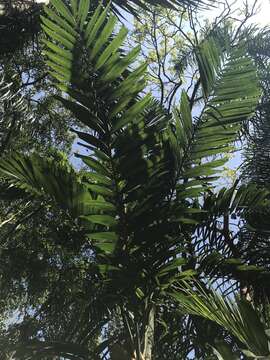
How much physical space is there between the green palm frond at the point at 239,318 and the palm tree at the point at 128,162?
378 mm

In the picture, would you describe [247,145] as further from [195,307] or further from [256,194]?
[195,307]

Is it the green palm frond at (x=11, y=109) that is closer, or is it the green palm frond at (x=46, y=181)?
the green palm frond at (x=46, y=181)

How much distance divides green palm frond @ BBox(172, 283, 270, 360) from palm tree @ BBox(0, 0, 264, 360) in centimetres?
38

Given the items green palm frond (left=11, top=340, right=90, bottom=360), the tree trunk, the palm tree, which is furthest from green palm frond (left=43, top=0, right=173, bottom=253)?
green palm frond (left=11, top=340, right=90, bottom=360)

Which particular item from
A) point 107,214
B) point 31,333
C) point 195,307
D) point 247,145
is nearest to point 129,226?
point 107,214

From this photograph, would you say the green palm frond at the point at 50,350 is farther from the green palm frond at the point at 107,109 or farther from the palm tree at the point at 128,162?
the green palm frond at the point at 107,109

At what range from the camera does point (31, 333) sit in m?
6.36

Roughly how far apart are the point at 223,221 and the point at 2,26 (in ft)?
7.70

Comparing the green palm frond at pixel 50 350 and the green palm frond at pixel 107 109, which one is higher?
the green palm frond at pixel 107 109

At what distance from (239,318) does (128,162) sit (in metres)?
1.03

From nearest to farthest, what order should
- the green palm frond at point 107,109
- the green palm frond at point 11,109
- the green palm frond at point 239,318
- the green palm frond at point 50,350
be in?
the green palm frond at point 239,318 < the green palm frond at point 107,109 < the green palm frond at point 50,350 < the green palm frond at point 11,109

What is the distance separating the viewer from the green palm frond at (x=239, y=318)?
4.87 ft

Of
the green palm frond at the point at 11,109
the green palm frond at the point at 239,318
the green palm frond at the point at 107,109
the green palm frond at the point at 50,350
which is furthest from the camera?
the green palm frond at the point at 11,109

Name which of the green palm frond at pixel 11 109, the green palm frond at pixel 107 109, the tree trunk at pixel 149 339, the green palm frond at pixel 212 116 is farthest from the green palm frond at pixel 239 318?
the green palm frond at pixel 11 109
